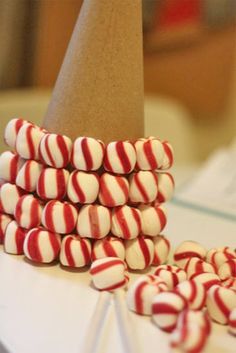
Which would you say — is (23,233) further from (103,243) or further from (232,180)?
(232,180)

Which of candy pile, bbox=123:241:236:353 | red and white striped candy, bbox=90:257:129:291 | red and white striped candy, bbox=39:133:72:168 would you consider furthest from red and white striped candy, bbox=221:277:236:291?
red and white striped candy, bbox=39:133:72:168

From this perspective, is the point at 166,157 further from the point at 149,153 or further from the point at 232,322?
the point at 232,322

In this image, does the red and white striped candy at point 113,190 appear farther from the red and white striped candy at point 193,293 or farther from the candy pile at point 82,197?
the red and white striped candy at point 193,293

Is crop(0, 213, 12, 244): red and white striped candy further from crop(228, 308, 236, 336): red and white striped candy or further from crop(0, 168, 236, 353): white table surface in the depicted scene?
crop(228, 308, 236, 336): red and white striped candy

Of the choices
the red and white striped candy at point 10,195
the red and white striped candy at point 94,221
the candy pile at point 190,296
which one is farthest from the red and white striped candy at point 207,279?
the red and white striped candy at point 10,195

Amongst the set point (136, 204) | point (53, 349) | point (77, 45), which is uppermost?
point (77, 45)

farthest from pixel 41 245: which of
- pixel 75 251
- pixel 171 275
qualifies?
pixel 171 275

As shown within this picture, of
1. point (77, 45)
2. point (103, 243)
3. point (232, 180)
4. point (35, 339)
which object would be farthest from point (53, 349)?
point (232, 180)
